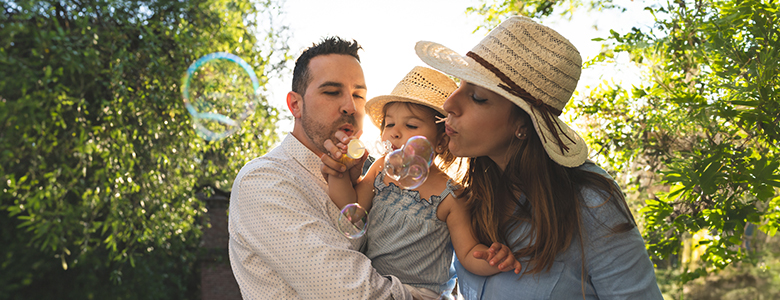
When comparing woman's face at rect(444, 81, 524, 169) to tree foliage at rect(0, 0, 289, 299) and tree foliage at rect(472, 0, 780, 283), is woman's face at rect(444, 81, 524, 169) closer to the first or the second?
tree foliage at rect(472, 0, 780, 283)

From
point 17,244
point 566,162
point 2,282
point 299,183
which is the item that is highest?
point 566,162

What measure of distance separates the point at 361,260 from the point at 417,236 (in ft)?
1.01

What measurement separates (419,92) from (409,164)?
37cm

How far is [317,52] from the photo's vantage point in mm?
2297

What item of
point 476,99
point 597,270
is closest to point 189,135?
point 476,99

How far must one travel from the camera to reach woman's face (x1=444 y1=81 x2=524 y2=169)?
1585mm

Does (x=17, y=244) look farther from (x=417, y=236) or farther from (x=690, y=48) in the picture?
(x=690, y=48)

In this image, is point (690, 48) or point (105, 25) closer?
point (690, 48)

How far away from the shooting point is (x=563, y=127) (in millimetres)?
1617

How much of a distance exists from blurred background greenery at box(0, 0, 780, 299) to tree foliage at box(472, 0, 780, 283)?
0.01 m

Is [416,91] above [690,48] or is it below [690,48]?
below

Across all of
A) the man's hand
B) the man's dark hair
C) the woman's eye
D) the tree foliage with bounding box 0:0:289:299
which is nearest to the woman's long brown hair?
the woman's eye

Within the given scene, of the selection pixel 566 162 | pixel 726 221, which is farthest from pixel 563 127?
pixel 726 221

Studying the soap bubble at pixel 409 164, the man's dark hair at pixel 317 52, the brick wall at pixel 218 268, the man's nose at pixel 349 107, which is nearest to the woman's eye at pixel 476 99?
the soap bubble at pixel 409 164
